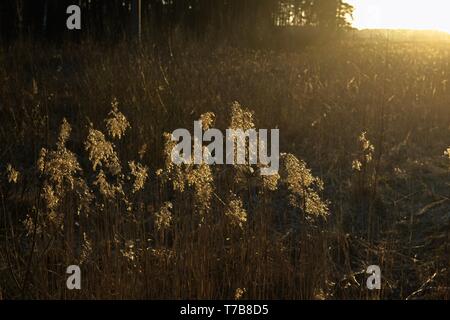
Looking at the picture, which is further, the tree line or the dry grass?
the tree line

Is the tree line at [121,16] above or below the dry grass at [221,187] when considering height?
above

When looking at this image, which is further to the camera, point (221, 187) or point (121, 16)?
point (121, 16)

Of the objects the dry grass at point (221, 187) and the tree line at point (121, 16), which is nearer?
the dry grass at point (221, 187)

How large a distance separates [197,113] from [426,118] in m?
2.30

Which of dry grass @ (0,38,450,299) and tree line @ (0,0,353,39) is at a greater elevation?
tree line @ (0,0,353,39)

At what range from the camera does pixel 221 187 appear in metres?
3.53

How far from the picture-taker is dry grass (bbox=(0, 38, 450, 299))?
7.18 ft

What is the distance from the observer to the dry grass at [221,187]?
219 cm

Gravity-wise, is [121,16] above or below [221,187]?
above

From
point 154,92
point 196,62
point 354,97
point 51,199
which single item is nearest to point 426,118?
point 354,97

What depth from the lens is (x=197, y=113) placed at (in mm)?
4797
